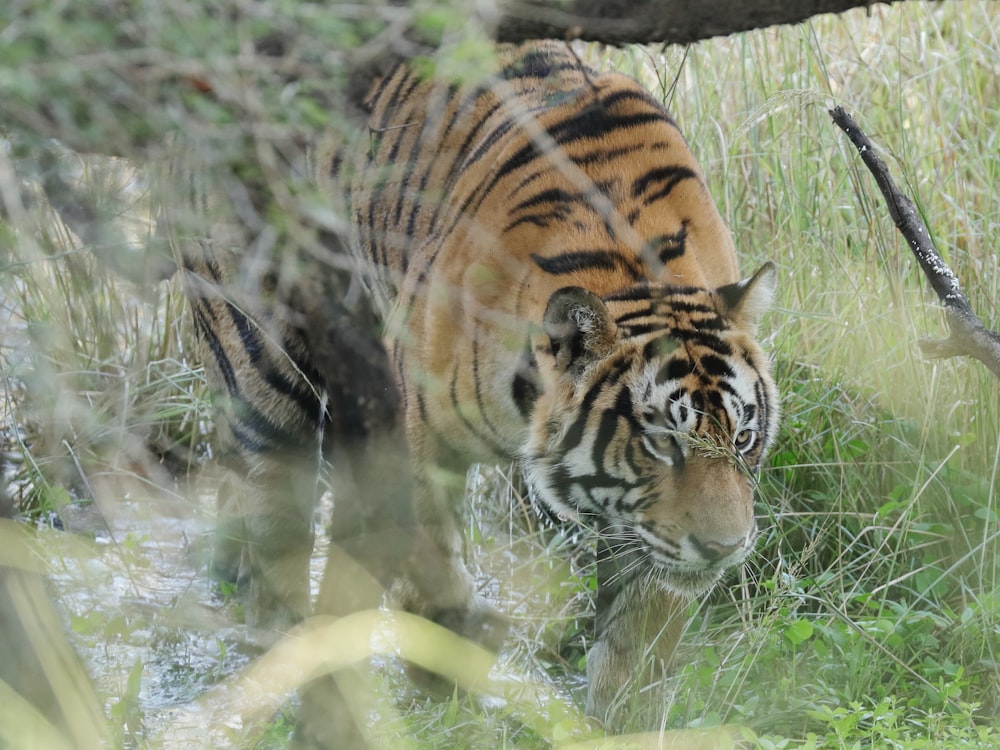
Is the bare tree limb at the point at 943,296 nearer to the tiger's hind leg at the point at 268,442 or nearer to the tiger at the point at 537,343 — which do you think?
the tiger at the point at 537,343

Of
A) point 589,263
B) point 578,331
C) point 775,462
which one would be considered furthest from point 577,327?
point 775,462

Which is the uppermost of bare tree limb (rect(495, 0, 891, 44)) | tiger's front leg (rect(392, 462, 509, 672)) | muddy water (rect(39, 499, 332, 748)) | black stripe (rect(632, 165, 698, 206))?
bare tree limb (rect(495, 0, 891, 44))

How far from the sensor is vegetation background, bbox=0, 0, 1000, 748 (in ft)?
9.46

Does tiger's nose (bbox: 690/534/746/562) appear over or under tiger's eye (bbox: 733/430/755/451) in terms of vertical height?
under

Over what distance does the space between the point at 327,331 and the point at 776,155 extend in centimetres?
236

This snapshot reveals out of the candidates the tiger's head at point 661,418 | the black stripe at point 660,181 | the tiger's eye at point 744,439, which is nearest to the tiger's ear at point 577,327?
the tiger's head at point 661,418

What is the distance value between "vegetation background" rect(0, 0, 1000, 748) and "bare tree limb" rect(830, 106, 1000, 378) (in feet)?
1.99

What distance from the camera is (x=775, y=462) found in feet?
12.3

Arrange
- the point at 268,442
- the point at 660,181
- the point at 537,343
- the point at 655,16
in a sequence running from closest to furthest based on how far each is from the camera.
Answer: the point at 655,16 < the point at 537,343 < the point at 660,181 < the point at 268,442

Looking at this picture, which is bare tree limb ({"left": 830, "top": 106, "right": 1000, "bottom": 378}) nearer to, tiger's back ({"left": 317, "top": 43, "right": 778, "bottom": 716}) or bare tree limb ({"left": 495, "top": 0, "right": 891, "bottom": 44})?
tiger's back ({"left": 317, "top": 43, "right": 778, "bottom": 716})

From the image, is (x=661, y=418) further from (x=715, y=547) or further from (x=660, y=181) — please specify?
(x=660, y=181)

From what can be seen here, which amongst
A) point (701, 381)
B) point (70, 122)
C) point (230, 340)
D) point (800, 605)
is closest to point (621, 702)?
point (800, 605)

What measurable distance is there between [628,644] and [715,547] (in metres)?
0.59

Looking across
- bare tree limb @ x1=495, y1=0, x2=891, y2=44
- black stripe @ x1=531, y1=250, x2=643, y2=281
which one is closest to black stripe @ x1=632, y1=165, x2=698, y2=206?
black stripe @ x1=531, y1=250, x2=643, y2=281
